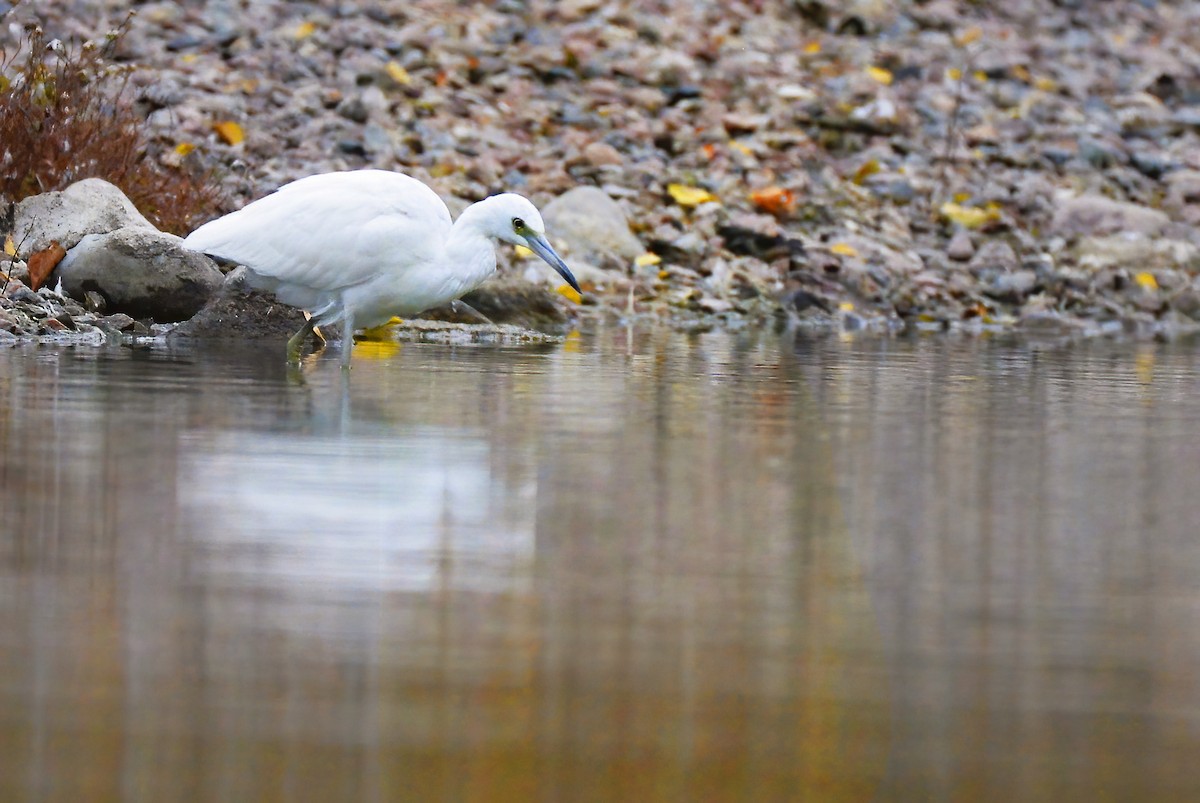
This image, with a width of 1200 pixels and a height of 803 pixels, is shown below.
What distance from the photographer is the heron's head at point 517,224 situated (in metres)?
8.82

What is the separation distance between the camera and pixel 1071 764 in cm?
273

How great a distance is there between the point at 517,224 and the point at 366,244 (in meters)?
A: 0.81

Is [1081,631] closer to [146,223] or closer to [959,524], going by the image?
[959,524]

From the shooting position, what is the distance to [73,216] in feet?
34.8

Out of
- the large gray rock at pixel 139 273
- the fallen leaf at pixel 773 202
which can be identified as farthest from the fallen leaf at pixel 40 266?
the fallen leaf at pixel 773 202

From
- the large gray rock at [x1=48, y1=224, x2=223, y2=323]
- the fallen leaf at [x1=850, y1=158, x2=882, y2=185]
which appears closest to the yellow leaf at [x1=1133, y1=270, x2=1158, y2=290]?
the fallen leaf at [x1=850, y1=158, x2=882, y2=185]

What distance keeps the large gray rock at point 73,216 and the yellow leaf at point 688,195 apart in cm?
595

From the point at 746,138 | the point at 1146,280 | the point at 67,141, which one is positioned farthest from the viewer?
the point at 746,138

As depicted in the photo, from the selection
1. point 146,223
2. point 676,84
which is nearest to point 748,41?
point 676,84

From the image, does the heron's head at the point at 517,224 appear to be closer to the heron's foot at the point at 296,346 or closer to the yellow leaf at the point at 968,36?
the heron's foot at the point at 296,346

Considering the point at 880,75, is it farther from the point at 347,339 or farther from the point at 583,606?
the point at 583,606

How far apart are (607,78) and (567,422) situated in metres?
12.3

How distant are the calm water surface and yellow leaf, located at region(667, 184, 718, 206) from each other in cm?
920

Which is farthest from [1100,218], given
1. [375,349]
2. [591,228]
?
[375,349]
